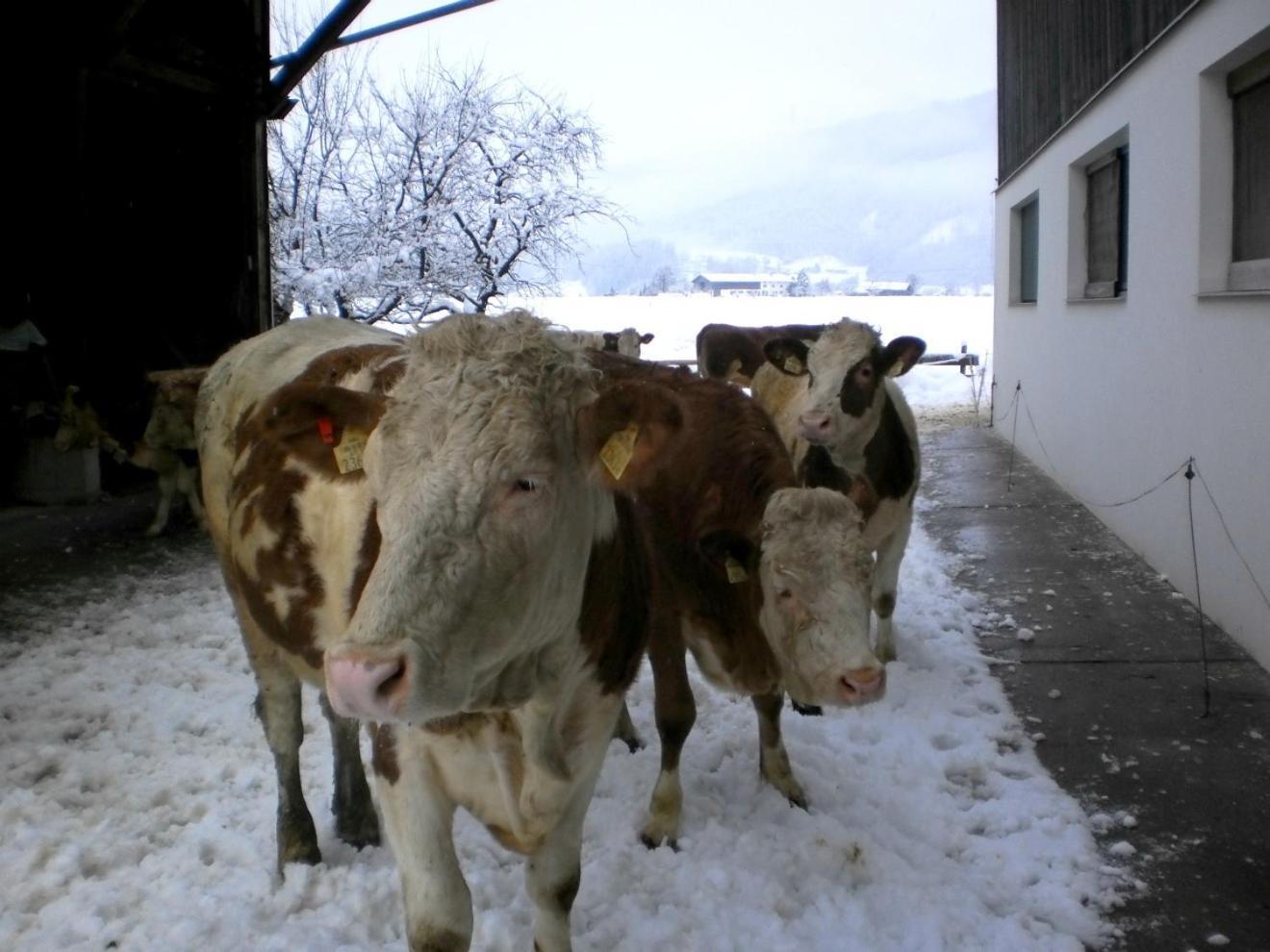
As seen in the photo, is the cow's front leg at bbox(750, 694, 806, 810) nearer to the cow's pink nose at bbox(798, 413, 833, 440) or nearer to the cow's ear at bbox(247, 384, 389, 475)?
the cow's pink nose at bbox(798, 413, 833, 440)

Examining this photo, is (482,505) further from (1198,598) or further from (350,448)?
(1198,598)

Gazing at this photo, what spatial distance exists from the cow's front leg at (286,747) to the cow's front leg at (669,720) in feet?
3.89

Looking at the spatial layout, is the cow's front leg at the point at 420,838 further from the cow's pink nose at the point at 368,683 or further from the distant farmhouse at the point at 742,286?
the distant farmhouse at the point at 742,286

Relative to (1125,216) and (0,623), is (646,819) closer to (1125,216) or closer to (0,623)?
(0,623)

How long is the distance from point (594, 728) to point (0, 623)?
17.2ft

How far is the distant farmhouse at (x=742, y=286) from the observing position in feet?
151

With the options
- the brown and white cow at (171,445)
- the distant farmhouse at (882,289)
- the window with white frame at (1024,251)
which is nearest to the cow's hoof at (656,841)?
the brown and white cow at (171,445)

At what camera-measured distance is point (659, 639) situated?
3.93 metres

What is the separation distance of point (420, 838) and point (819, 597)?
158 cm

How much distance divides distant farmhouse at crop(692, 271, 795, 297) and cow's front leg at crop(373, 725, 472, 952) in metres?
42.9

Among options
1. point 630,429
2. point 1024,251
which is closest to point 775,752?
point 630,429

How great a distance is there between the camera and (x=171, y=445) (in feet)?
29.6

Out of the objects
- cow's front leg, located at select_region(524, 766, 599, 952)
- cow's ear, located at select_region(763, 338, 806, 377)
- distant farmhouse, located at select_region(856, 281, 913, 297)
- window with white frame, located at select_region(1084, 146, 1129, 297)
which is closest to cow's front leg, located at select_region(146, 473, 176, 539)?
cow's ear, located at select_region(763, 338, 806, 377)

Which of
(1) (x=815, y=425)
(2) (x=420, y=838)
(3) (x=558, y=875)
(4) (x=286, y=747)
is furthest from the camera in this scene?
(1) (x=815, y=425)
